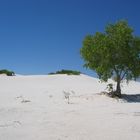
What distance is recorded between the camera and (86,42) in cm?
2852

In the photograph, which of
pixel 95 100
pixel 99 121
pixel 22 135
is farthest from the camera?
pixel 95 100

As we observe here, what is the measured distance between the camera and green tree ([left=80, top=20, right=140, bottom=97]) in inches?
1060

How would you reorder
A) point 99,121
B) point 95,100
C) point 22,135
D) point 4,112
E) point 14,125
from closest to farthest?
point 22,135 < point 14,125 < point 99,121 < point 4,112 < point 95,100

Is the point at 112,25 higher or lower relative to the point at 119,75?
higher

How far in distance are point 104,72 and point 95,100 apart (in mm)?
3555

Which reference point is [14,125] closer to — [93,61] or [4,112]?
[4,112]

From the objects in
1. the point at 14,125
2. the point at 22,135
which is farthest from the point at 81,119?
the point at 22,135

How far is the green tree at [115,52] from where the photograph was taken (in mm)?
26922

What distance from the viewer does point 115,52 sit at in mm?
27297

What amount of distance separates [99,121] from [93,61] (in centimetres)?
1528

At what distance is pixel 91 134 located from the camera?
413 inches

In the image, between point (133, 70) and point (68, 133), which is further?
point (133, 70)

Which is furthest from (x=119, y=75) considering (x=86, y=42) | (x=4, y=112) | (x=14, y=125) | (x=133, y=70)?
(x=14, y=125)

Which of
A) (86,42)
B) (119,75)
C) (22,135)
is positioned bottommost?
(22,135)
